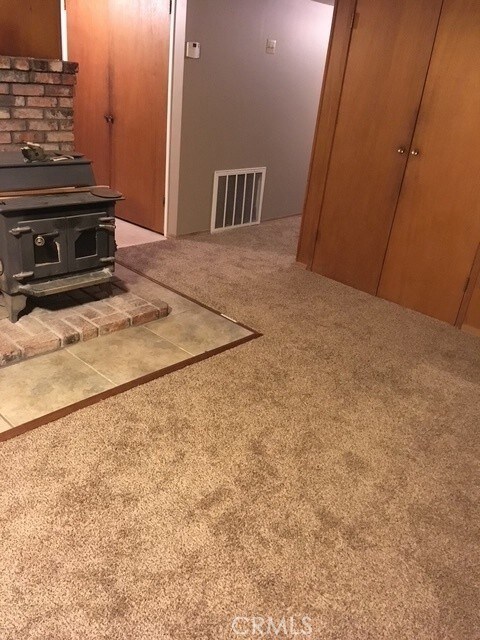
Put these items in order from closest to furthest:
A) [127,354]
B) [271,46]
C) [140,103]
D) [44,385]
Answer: [44,385]
[127,354]
[140,103]
[271,46]

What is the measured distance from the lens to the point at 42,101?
268 centimetres

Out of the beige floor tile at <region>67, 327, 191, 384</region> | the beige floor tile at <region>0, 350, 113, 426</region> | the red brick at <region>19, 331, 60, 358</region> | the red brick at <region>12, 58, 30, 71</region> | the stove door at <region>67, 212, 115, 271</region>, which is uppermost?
the red brick at <region>12, 58, 30, 71</region>

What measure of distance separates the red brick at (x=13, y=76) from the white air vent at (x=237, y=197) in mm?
1816

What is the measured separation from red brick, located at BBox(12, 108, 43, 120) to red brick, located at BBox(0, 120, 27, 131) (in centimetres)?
3

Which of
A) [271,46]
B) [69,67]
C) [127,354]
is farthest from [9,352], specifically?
[271,46]

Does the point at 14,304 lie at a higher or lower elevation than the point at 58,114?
lower

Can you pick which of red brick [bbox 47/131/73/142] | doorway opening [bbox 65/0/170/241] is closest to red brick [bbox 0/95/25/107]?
red brick [bbox 47/131/73/142]

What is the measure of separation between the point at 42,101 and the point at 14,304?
1.11 meters

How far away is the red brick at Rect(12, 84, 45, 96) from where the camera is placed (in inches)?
101

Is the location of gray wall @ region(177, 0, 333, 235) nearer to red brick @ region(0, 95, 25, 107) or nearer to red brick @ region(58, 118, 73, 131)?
red brick @ region(58, 118, 73, 131)

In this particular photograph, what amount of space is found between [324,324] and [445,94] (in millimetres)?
1419

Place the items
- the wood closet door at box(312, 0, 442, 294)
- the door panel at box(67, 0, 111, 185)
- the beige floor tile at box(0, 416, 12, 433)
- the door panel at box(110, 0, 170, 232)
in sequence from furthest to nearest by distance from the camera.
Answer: the door panel at box(67, 0, 111, 185) → the door panel at box(110, 0, 170, 232) → the wood closet door at box(312, 0, 442, 294) → the beige floor tile at box(0, 416, 12, 433)

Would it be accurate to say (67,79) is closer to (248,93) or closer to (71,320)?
(71,320)

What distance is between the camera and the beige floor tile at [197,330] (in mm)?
2559
